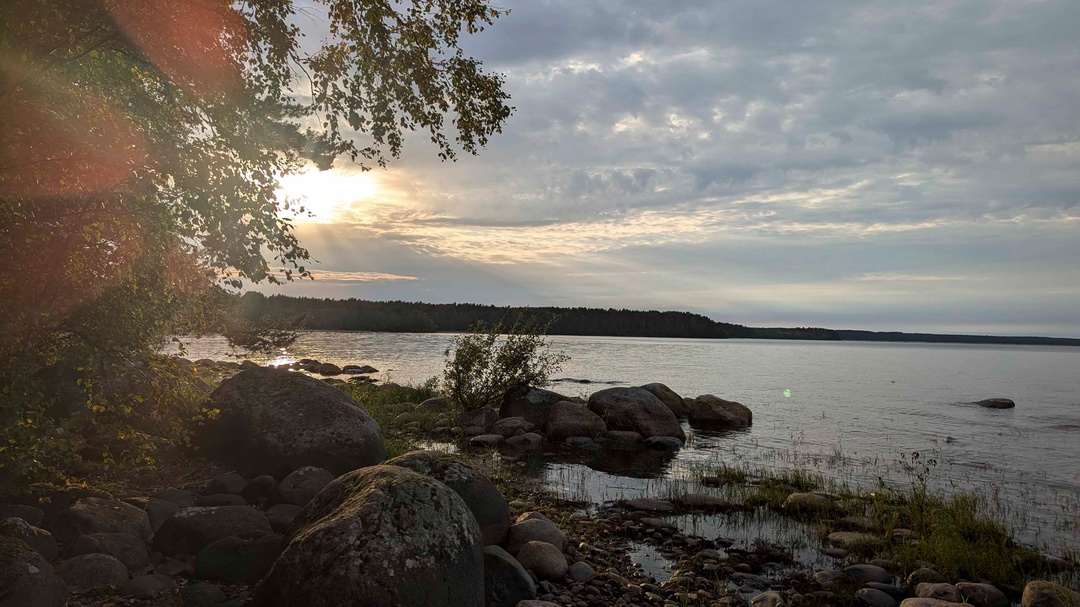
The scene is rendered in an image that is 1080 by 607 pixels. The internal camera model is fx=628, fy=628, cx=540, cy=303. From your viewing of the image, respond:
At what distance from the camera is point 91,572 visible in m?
6.48

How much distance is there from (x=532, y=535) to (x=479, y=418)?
12.5 m

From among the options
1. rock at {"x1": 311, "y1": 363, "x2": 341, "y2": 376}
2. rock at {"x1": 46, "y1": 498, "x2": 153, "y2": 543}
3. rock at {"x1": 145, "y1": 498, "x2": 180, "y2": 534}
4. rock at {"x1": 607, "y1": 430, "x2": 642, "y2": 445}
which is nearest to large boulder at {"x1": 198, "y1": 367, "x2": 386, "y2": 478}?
rock at {"x1": 145, "y1": 498, "x2": 180, "y2": 534}

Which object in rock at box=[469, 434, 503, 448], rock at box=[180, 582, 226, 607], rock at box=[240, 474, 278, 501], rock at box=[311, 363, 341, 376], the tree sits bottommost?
rock at box=[311, 363, 341, 376]

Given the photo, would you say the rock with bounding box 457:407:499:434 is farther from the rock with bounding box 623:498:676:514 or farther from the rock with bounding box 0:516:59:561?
the rock with bounding box 0:516:59:561

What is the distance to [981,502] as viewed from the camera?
13414mm

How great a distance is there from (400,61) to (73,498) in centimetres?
717

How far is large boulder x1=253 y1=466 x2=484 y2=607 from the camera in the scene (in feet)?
18.7

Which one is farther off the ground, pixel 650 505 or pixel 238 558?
pixel 238 558

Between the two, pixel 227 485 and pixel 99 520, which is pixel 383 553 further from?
pixel 227 485

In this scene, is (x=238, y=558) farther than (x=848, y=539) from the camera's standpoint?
No

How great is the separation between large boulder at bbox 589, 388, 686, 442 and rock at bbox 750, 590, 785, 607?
12434mm

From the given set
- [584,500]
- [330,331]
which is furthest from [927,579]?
[330,331]

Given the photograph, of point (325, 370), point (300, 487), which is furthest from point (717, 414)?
point (325, 370)

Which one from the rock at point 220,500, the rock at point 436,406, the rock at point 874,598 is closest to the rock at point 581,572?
the rock at point 874,598
